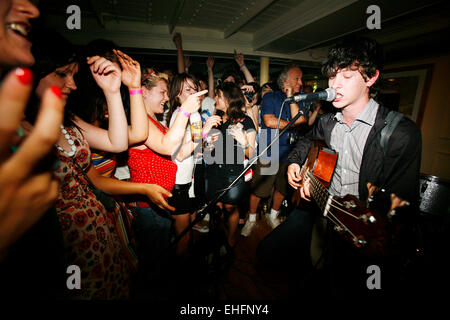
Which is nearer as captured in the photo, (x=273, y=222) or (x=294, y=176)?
(x=294, y=176)

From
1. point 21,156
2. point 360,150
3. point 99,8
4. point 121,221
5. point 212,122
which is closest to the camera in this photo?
point 21,156

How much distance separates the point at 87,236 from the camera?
3.59 ft

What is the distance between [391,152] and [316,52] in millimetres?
8341

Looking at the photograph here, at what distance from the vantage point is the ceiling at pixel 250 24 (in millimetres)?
4219

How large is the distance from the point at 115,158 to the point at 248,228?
270 cm

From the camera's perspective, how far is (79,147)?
127cm

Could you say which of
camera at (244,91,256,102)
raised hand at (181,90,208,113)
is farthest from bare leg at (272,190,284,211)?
raised hand at (181,90,208,113)

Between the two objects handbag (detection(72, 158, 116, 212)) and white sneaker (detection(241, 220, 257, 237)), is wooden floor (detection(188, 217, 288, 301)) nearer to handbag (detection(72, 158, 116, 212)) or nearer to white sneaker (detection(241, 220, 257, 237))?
white sneaker (detection(241, 220, 257, 237))

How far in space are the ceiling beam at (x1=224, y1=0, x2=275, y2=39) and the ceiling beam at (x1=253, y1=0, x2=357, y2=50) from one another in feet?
3.70

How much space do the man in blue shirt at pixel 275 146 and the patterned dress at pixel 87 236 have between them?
2495mm

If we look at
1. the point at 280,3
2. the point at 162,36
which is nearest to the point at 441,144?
the point at 280,3

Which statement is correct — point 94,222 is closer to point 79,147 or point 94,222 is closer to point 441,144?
point 79,147

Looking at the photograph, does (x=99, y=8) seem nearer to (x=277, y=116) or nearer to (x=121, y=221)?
(x=277, y=116)

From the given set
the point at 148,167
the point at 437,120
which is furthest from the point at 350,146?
the point at 437,120
